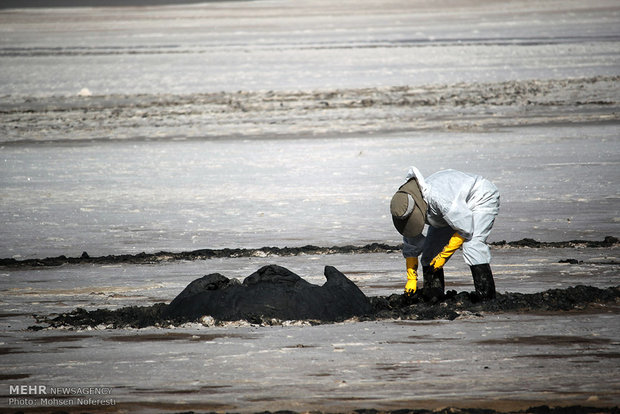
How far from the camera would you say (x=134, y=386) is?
6273mm

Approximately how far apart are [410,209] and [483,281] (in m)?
0.83

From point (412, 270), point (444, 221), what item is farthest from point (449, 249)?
point (412, 270)

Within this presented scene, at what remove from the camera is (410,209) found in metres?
7.53

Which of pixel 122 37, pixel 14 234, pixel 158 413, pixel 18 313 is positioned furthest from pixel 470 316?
pixel 122 37

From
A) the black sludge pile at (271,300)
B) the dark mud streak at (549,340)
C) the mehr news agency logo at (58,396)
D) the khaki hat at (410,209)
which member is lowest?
the mehr news agency logo at (58,396)

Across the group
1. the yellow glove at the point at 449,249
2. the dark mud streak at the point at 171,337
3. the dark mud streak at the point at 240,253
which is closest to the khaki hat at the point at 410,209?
the yellow glove at the point at 449,249

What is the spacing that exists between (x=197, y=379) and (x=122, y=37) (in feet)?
182

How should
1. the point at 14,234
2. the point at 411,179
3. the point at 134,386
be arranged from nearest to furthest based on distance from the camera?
the point at 134,386 → the point at 411,179 → the point at 14,234

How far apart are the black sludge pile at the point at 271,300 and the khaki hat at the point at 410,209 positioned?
63 cm

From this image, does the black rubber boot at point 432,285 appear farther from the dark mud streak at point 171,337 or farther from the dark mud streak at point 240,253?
the dark mud streak at point 240,253

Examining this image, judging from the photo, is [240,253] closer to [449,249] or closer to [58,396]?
[449,249]

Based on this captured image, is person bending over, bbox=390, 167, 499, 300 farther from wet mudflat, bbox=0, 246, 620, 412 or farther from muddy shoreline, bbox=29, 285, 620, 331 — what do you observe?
wet mudflat, bbox=0, 246, 620, 412

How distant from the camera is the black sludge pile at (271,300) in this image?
7773 mm

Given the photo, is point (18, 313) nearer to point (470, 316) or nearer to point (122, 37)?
point (470, 316)
